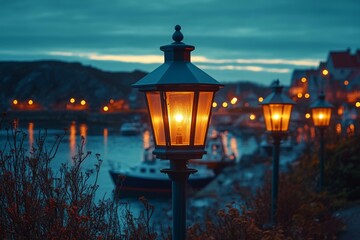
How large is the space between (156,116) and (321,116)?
11.8 meters

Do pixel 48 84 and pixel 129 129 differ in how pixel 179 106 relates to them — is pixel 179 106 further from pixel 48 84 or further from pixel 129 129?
pixel 129 129

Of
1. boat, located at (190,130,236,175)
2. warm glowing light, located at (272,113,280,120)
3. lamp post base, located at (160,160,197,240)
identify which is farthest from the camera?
boat, located at (190,130,236,175)

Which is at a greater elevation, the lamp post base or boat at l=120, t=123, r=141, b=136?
boat at l=120, t=123, r=141, b=136

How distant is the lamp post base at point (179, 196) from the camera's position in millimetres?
5473

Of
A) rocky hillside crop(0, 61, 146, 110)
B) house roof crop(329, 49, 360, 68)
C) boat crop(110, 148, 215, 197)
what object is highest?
house roof crop(329, 49, 360, 68)

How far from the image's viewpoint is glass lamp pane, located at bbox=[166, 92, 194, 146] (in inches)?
205

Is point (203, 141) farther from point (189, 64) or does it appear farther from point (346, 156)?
point (346, 156)

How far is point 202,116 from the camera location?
17.4ft

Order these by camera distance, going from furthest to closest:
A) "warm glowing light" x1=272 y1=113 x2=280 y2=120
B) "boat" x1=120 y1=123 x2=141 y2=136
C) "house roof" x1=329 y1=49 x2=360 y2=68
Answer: "house roof" x1=329 y1=49 x2=360 y2=68 → "boat" x1=120 y1=123 x2=141 y2=136 → "warm glowing light" x1=272 y1=113 x2=280 y2=120

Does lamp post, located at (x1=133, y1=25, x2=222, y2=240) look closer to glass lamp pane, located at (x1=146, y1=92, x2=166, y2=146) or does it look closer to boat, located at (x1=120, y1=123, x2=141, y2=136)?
glass lamp pane, located at (x1=146, y1=92, x2=166, y2=146)

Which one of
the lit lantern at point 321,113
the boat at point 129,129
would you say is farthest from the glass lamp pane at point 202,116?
the boat at point 129,129

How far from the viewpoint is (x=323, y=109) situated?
53.7 ft

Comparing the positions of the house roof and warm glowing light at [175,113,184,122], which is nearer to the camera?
warm glowing light at [175,113,184,122]

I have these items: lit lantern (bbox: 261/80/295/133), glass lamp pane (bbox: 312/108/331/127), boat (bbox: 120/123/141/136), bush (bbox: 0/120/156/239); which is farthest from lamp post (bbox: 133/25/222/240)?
boat (bbox: 120/123/141/136)
